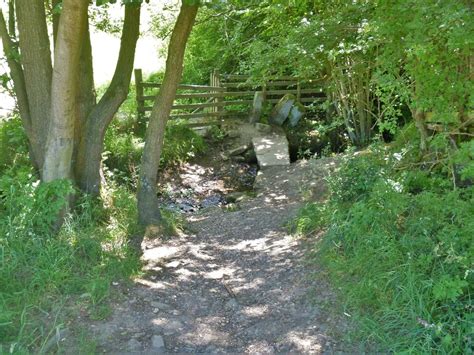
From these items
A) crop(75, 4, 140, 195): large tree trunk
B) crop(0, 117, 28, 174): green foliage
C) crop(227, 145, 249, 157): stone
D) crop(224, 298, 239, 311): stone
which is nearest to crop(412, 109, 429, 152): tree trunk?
crop(224, 298, 239, 311): stone

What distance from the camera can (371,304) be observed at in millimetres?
4598

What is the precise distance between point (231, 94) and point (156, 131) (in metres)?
7.33

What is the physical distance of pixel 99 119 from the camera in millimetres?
6977

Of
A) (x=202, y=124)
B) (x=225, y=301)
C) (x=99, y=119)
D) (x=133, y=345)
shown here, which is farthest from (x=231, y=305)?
(x=202, y=124)

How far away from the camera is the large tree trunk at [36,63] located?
606cm

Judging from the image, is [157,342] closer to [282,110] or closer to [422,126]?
[422,126]

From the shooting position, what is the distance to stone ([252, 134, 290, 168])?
40.9 feet

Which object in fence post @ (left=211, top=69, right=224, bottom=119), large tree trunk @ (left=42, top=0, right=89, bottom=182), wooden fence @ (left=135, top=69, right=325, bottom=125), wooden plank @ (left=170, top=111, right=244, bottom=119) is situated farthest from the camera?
fence post @ (left=211, top=69, right=224, bottom=119)

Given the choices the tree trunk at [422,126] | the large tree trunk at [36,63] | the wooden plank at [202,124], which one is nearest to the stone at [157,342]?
the large tree trunk at [36,63]

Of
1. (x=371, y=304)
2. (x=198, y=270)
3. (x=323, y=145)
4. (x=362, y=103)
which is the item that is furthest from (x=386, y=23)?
(x=323, y=145)

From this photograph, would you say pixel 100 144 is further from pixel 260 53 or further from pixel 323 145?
pixel 323 145

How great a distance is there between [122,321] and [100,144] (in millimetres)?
3138

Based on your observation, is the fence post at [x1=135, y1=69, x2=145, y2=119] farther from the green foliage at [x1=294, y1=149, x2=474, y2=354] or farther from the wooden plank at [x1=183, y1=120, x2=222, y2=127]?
the green foliage at [x1=294, y1=149, x2=474, y2=354]

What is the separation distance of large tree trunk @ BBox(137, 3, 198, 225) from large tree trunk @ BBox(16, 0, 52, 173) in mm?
1367
